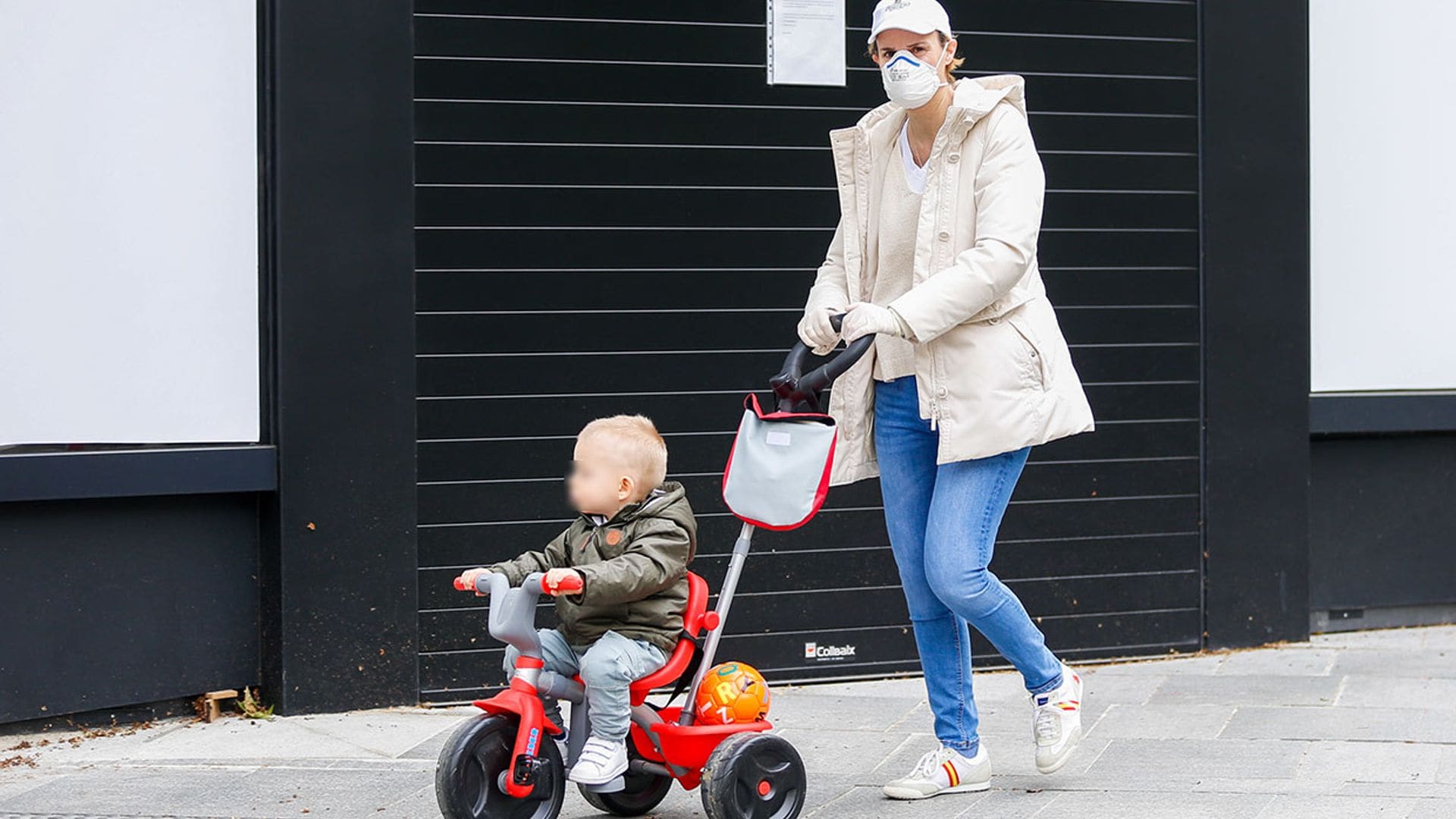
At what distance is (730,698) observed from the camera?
4258 millimetres

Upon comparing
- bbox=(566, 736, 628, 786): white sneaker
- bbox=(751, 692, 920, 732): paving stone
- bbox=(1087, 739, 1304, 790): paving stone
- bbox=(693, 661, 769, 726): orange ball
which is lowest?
bbox=(751, 692, 920, 732): paving stone

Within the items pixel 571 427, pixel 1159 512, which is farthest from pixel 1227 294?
pixel 571 427

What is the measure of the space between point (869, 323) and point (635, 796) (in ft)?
4.49

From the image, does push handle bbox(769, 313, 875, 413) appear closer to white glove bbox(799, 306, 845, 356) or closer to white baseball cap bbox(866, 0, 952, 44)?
white glove bbox(799, 306, 845, 356)

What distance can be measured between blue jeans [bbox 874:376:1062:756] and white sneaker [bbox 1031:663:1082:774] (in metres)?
0.03

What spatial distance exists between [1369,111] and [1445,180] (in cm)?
45

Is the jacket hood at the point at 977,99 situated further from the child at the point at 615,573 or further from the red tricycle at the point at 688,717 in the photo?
the child at the point at 615,573

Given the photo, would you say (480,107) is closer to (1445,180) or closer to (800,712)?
(800,712)

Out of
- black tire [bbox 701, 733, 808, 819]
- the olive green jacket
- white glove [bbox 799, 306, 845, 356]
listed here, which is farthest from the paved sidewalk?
white glove [bbox 799, 306, 845, 356]

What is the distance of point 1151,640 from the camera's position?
666 centimetres

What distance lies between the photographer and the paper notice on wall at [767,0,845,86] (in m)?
6.14

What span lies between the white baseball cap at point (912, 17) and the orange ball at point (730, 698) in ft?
5.40

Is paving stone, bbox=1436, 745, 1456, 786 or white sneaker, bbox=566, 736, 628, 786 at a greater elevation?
white sneaker, bbox=566, 736, 628, 786

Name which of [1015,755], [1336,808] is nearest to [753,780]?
[1015,755]
